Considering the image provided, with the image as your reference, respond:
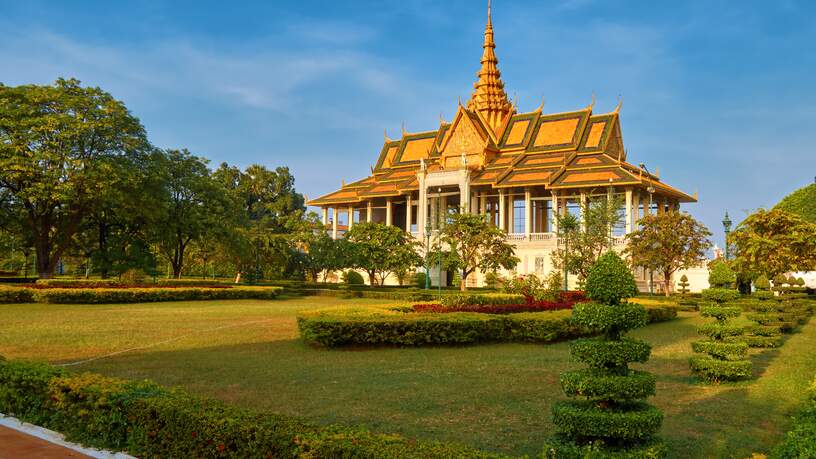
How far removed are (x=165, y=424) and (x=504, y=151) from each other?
145 ft

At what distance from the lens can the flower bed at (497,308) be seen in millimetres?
16141

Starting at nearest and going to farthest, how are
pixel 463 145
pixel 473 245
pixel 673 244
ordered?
pixel 673 244 → pixel 473 245 → pixel 463 145

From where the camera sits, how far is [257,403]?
795cm

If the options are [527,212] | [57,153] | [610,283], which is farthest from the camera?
[527,212]

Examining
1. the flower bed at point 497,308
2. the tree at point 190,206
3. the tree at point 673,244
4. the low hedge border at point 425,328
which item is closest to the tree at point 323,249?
the tree at point 190,206

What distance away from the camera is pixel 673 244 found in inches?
1246

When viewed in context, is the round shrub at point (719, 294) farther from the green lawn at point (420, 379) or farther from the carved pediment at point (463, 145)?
the carved pediment at point (463, 145)

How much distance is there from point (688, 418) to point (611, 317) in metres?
3.30

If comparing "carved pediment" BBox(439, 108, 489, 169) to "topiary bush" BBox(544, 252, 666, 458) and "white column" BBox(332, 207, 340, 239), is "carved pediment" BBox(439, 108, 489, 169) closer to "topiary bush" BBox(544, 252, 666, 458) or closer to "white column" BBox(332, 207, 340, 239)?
"white column" BBox(332, 207, 340, 239)

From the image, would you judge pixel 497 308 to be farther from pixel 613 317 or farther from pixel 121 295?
pixel 121 295

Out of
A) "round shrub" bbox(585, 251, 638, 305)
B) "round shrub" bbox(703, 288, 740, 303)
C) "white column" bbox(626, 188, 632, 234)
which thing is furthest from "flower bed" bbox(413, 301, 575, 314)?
"white column" bbox(626, 188, 632, 234)

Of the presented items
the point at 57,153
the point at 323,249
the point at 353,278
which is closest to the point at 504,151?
the point at 353,278

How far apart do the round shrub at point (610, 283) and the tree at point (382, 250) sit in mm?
31626

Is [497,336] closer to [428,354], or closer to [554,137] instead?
[428,354]
